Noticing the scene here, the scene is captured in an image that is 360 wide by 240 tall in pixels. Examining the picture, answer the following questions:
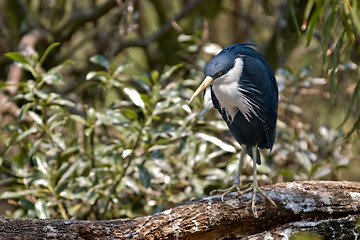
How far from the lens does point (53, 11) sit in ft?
18.6

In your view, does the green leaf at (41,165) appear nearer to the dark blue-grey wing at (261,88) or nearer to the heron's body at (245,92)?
the heron's body at (245,92)

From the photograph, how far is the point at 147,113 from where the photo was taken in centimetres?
359

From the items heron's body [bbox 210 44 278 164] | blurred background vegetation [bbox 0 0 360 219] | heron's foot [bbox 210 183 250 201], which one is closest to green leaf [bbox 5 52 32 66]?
blurred background vegetation [bbox 0 0 360 219]

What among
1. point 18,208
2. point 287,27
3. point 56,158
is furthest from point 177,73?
point 18,208

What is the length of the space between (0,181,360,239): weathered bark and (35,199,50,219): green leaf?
87 cm

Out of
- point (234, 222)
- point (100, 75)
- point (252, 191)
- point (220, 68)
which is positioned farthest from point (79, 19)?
point (234, 222)

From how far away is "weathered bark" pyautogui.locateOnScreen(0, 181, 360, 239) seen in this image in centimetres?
244

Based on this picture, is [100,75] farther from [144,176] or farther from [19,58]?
[144,176]

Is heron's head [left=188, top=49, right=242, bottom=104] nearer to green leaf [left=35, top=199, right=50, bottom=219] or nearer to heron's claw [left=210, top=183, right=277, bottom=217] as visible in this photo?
heron's claw [left=210, top=183, right=277, bottom=217]

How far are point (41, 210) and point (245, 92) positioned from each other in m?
1.55

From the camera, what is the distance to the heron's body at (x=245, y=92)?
9.05ft

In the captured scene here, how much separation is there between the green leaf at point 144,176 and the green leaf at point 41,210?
68 centimetres

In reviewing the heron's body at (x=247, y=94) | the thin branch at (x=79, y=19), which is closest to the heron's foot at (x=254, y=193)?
the heron's body at (x=247, y=94)

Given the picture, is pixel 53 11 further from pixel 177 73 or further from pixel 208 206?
pixel 208 206
